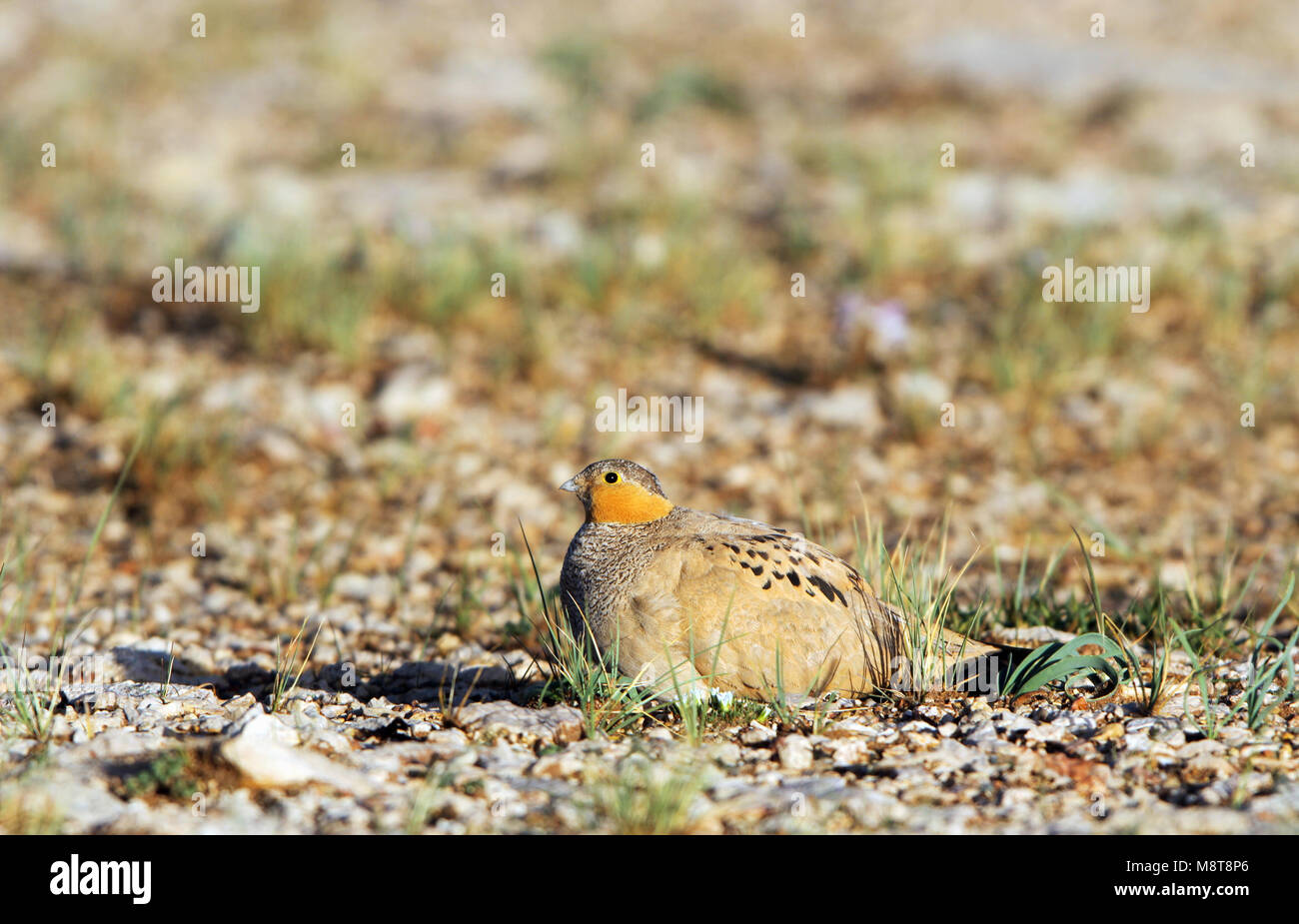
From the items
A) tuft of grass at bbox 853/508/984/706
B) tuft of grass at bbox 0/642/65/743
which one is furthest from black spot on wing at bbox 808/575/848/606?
tuft of grass at bbox 0/642/65/743

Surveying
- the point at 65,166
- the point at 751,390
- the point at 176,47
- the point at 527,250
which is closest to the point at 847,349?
the point at 751,390

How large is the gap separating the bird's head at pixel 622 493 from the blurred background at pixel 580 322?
1.10 m

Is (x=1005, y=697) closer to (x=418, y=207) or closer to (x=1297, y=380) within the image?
(x=1297, y=380)

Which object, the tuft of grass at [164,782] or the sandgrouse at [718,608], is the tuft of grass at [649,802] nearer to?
the sandgrouse at [718,608]

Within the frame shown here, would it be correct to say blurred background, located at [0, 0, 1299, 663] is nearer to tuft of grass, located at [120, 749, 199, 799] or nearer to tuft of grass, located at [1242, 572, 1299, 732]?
tuft of grass, located at [1242, 572, 1299, 732]

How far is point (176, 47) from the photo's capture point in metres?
13.7

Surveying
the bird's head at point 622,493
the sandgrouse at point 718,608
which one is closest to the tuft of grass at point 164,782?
the sandgrouse at point 718,608

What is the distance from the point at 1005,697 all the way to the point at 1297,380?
487cm

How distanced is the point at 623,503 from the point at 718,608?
21.8 inches

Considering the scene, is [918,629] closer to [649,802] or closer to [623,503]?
[623,503]

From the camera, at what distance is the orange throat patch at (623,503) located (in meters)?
4.26

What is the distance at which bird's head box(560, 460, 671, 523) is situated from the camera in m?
4.26

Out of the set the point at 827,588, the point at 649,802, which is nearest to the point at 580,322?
the point at 827,588
